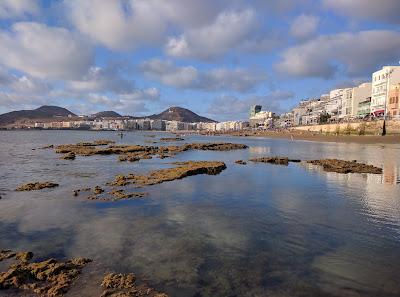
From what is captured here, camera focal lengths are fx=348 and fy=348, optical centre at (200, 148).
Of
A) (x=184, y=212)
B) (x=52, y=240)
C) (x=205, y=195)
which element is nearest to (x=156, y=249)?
(x=52, y=240)

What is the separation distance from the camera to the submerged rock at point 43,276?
8875 millimetres

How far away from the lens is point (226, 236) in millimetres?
13008

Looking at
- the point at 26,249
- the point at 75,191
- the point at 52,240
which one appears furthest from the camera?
the point at 75,191

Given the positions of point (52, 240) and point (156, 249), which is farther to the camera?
point (52, 240)

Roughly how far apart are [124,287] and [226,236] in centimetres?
505

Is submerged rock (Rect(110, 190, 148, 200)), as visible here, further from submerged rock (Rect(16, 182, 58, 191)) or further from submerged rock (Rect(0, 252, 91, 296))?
submerged rock (Rect(0, 252, 91, 296))

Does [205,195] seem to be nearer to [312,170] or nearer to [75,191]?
[75,191]

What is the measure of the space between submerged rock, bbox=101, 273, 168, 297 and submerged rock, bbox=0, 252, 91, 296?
1024mm

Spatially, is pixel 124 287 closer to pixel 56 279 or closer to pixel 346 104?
pixel 56 279

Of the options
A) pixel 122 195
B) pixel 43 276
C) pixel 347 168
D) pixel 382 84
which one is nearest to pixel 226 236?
pixel 43 276

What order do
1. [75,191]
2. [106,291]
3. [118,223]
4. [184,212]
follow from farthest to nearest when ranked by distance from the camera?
[75,191]
[184,212]
[118,223]
[106,291]

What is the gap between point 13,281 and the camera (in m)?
9.12

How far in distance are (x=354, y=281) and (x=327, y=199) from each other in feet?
36.4

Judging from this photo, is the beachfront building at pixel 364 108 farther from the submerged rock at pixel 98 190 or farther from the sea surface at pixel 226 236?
the submerged rock at pixel 98 190
